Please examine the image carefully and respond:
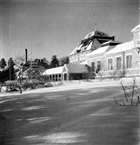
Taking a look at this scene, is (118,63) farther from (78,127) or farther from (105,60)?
(78,127)

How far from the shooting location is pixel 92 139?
2283mm

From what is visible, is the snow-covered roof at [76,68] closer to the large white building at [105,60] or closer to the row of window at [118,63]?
the large white building at [105,60]

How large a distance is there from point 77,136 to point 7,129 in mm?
1661

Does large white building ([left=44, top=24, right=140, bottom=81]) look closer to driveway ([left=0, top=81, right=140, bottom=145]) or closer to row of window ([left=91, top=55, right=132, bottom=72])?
row of window ([left=91, top=55, right=132, bottom=72])

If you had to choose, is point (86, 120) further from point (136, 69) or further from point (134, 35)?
point (134, 35)

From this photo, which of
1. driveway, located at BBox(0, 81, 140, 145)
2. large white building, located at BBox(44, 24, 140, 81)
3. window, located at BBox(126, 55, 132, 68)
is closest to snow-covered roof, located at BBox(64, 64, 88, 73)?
large white building, located at BBox(44, 24, 140, 81)

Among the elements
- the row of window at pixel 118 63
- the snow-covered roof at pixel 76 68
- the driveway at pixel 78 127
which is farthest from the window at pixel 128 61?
the driveway at pixel 78 127

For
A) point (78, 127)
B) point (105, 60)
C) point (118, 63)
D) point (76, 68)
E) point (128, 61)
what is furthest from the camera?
point (76, 68)

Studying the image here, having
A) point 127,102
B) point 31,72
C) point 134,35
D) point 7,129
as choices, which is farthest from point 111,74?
point 7,129

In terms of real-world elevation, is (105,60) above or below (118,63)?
above

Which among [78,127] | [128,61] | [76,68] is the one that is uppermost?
[128,61]

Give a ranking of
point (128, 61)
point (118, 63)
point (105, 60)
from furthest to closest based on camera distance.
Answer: point (105, 60) → point (118, 63) → point (128, 61)

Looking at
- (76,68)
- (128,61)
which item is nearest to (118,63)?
(128,61)

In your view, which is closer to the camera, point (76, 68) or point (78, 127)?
point (78, 127)
